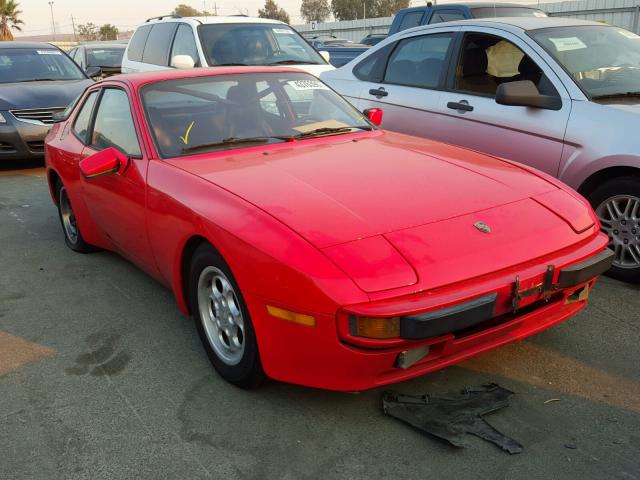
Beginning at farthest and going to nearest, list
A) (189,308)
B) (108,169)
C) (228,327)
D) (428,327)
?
(108,169) < (189,308) < (228,327) < (428,327)

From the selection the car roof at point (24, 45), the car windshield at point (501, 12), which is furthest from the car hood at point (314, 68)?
the car roof at point (24, 45)

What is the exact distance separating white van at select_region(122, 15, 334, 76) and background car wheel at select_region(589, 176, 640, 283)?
14.8 ft

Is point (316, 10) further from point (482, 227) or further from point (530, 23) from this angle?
point (482, 227)

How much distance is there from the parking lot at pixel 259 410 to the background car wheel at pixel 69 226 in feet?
3.48

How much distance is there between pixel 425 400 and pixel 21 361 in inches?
82.2

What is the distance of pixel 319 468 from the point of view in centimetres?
241

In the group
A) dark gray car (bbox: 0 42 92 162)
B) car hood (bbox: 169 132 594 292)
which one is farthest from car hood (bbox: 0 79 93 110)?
car hood (bbox: 169 132 594 292)

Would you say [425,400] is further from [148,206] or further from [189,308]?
[148,206]

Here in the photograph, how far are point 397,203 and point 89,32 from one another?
8166cm

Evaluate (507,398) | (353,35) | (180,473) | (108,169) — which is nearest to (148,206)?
(108,169)

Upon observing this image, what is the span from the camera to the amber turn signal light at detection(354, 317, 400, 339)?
92.4 inches

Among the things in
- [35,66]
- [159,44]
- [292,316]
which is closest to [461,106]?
[292,316]

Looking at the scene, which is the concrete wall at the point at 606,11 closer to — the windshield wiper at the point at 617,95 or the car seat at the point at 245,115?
the windshield wiper at the point at 617,95

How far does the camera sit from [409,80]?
5.57 metres
